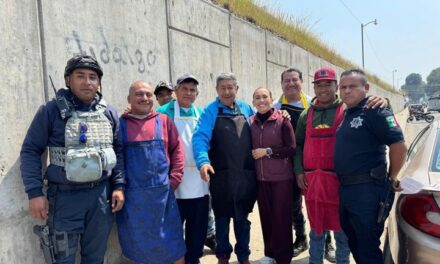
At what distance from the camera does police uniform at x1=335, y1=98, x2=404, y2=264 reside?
263cm

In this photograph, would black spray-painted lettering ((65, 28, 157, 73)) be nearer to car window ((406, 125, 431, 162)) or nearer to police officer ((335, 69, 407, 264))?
police officer ((335, 69, 407, 264))

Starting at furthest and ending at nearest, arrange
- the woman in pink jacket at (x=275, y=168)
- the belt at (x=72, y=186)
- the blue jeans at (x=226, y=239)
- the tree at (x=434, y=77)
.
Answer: the tree at (x=434, y=77) < the blue jeans at (x=226, y=239) < the woman in pink jacket at (x=275, y=168) < the belt at (x=72, y=186)

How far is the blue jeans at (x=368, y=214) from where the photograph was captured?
8.73 ft

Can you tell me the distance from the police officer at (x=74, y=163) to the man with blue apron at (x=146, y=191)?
0.74 feet

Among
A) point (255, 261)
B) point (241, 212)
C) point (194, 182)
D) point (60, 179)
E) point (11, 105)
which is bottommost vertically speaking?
point (255, 261)

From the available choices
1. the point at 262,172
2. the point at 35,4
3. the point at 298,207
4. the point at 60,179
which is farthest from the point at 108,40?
the point at 298,207

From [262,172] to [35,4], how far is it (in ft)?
7.61

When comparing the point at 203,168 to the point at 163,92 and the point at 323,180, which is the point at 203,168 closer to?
the point at 323,180

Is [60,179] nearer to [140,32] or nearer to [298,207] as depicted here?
[140,32]

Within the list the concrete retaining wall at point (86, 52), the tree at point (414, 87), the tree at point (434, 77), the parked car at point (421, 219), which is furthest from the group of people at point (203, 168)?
the tree at point (434, 77)

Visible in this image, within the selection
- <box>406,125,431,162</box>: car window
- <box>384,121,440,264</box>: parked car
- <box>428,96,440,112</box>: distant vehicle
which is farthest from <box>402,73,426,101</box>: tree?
<box>384,121,440,264</box>: parked car

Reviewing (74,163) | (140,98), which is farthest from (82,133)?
(140,98)

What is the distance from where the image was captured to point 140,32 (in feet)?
13.3

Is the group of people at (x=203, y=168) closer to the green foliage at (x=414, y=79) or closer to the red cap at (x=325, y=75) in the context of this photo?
the red cap at (x=325, y=75)
